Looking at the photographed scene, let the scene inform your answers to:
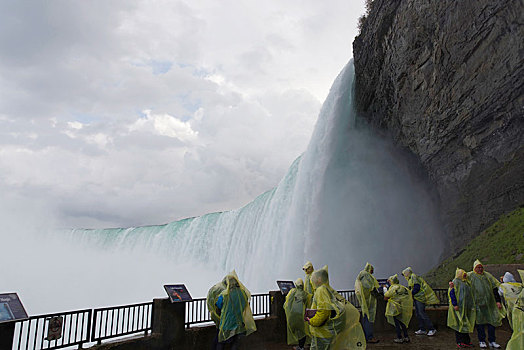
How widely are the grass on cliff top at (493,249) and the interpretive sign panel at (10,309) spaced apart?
13.1 m

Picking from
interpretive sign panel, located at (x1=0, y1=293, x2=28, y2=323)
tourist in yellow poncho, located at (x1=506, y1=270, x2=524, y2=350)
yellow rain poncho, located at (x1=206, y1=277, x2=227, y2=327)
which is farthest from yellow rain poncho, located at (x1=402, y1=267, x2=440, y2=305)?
interpretive sign panel, located at (x1=0, y1=293, x2=28, y2=323)

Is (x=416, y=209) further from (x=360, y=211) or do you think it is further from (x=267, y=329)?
(x=267, y=329)

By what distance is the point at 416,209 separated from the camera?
978 inches

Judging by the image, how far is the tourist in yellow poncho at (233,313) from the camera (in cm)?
653

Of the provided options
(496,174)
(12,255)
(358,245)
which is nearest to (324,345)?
(496,174)

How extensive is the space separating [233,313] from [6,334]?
3.06 m

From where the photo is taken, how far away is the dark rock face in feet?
55.2

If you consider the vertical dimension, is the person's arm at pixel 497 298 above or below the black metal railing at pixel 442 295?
above

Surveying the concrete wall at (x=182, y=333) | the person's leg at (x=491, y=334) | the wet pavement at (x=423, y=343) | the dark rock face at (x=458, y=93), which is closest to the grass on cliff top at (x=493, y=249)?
the dark rock face at (x=458, y=93)

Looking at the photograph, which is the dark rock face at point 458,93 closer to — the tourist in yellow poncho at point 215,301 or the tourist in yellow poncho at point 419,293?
the tourist in yellow poncho at point 419,293

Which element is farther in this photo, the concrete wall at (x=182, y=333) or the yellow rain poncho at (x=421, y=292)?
the yellow rain poncho at (x=421, y=292)

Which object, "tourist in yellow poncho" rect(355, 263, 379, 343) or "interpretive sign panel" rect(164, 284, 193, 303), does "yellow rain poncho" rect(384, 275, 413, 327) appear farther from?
"interpretive sign panel" rect(164, 284, 193, 303)

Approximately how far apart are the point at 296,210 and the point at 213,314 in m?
18.1

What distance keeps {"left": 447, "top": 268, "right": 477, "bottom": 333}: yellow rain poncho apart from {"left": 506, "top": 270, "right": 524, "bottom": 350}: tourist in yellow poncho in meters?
2.28
